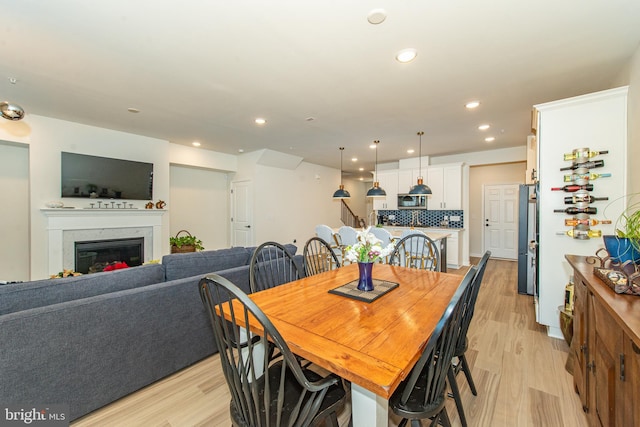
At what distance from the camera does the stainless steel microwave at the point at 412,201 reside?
6.43 meters

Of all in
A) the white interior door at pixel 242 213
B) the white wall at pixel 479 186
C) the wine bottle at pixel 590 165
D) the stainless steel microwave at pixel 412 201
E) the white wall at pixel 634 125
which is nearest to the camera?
the white wall at pixel 634 125

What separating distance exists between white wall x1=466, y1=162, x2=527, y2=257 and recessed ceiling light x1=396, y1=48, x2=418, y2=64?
5.34m

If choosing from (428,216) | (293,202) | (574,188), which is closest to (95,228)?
(293,202)

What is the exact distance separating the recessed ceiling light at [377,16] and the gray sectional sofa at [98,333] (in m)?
2.28

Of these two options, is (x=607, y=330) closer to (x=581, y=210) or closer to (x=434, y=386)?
(x=434, y=386)

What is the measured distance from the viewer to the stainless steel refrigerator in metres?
3.80

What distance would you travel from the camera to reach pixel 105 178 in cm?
445

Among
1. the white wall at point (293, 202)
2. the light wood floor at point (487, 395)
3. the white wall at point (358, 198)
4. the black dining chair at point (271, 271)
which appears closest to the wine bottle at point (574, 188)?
the light wood floor at point (487, 395)

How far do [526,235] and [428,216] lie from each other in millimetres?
2892

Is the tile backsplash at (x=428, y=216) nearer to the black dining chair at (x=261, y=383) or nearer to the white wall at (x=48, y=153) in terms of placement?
the black dining chair at (x=261, y=383)

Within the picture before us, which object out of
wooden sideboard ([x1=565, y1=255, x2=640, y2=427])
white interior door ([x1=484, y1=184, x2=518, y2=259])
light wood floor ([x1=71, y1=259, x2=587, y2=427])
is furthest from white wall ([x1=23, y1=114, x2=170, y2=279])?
white interior door ([x1=484, y1=184, x2=518, y2=259])

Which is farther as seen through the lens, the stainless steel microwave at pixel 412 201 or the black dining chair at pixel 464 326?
the stainless steel microwave at pixel 412 201

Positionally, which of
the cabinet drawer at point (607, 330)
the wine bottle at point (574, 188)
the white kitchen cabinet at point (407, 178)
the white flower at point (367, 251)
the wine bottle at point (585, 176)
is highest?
the white kitchen cabinet at point (407, 178)

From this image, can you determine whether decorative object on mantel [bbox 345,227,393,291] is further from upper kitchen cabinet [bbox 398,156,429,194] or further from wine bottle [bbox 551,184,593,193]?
upper kitchen cabinet [bbox 398,156,429,194]
